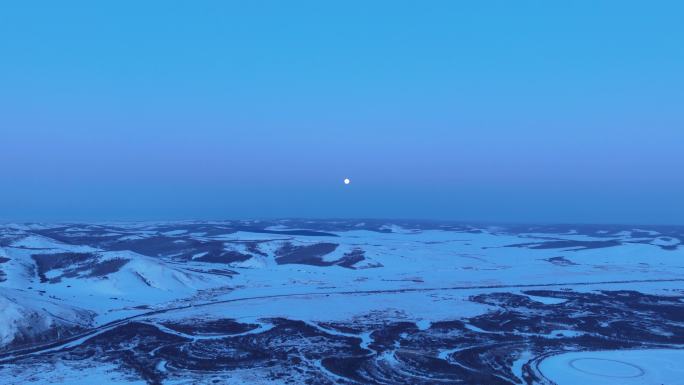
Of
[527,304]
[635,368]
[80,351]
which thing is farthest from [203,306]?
[635,368]

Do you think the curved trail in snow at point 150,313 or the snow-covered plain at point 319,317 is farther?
the curved trail in snow at point 150,313

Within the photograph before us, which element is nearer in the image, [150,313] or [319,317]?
[319,317]

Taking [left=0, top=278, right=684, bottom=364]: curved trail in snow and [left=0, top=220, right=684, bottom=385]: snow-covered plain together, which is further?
[left=0, top=278, right=684, bottom=364]: curved trail in snow

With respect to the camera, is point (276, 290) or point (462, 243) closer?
point (276, 290)

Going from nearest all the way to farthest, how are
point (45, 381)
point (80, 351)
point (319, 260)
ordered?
point (45, 381), point (80, 351), point (319, 260)

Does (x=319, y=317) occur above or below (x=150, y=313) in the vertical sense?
above

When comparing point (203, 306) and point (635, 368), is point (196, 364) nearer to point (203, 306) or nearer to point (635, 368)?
point (203, 306)

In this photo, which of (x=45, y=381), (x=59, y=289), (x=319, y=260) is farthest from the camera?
(x=319, y=260)
